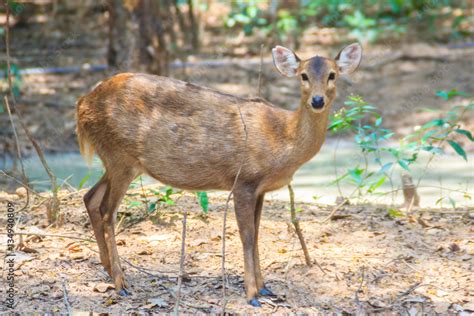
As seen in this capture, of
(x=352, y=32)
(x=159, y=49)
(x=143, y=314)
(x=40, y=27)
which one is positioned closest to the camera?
(x=143, y=314)

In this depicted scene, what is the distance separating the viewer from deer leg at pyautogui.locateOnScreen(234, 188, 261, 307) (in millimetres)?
5871

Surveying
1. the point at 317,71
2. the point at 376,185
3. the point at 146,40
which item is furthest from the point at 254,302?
the point at 146,40

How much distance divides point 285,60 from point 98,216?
189 centimetres

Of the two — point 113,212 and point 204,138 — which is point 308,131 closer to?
point 204,138

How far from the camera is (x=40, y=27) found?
18.3 metres

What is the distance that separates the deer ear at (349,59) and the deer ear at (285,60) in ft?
1.11

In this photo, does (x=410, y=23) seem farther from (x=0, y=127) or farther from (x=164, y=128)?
(x=164, y=128)

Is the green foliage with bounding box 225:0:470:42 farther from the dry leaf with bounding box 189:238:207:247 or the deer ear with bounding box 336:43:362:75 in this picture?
the deer ear with bounding box 336:43:362:75

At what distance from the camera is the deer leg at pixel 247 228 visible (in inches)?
231

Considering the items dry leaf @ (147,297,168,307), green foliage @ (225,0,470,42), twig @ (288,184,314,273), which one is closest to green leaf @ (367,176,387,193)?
twig @ (288,184,314,273)

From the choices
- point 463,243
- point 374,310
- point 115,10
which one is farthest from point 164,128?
point 115,10

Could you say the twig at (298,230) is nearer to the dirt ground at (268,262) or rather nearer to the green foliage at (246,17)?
the dirt ground at (268,262)

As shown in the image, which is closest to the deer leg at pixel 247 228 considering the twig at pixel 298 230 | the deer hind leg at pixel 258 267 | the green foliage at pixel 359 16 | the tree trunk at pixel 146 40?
the deer hind leg at pixel 258 267

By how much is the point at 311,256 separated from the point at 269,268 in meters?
0.37
